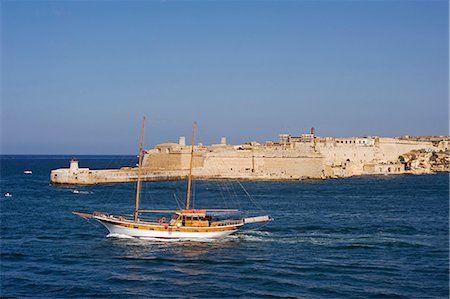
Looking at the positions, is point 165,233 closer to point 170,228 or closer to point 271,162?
point 170,228

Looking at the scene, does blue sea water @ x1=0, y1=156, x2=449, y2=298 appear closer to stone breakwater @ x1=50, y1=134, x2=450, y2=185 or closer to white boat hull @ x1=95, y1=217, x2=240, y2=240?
white boat hull @ x1=95, y1=217, x2=240, y2=240

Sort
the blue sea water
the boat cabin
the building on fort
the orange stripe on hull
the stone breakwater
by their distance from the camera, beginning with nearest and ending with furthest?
the blue sea water → the orange stripe on hull → the boat cabin → the stone breakwater → the building on fort

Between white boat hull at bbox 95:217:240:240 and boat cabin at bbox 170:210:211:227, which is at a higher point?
boat cabin at bbox 170:210:211:227

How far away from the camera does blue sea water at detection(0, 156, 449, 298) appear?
596 inches

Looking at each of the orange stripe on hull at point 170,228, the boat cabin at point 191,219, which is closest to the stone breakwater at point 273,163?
the orange stripe on hull at point 170,228

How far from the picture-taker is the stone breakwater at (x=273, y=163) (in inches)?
2238

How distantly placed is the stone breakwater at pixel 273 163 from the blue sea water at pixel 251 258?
81.3ft

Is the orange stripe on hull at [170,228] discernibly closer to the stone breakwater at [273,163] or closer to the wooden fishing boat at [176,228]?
the wooden fishing boat at [176,228]

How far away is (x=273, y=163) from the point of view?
6100 centimetres

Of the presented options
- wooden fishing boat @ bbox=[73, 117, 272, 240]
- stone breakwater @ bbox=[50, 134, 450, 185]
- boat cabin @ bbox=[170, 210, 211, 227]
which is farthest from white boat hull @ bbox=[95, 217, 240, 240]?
stone breakwater @ bbox=[50, 134, 450, 185]

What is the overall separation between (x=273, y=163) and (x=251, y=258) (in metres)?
42.5

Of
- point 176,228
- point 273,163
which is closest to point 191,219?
point 176,228

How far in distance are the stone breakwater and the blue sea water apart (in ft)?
81.3

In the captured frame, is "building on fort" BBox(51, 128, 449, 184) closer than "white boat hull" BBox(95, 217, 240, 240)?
No
